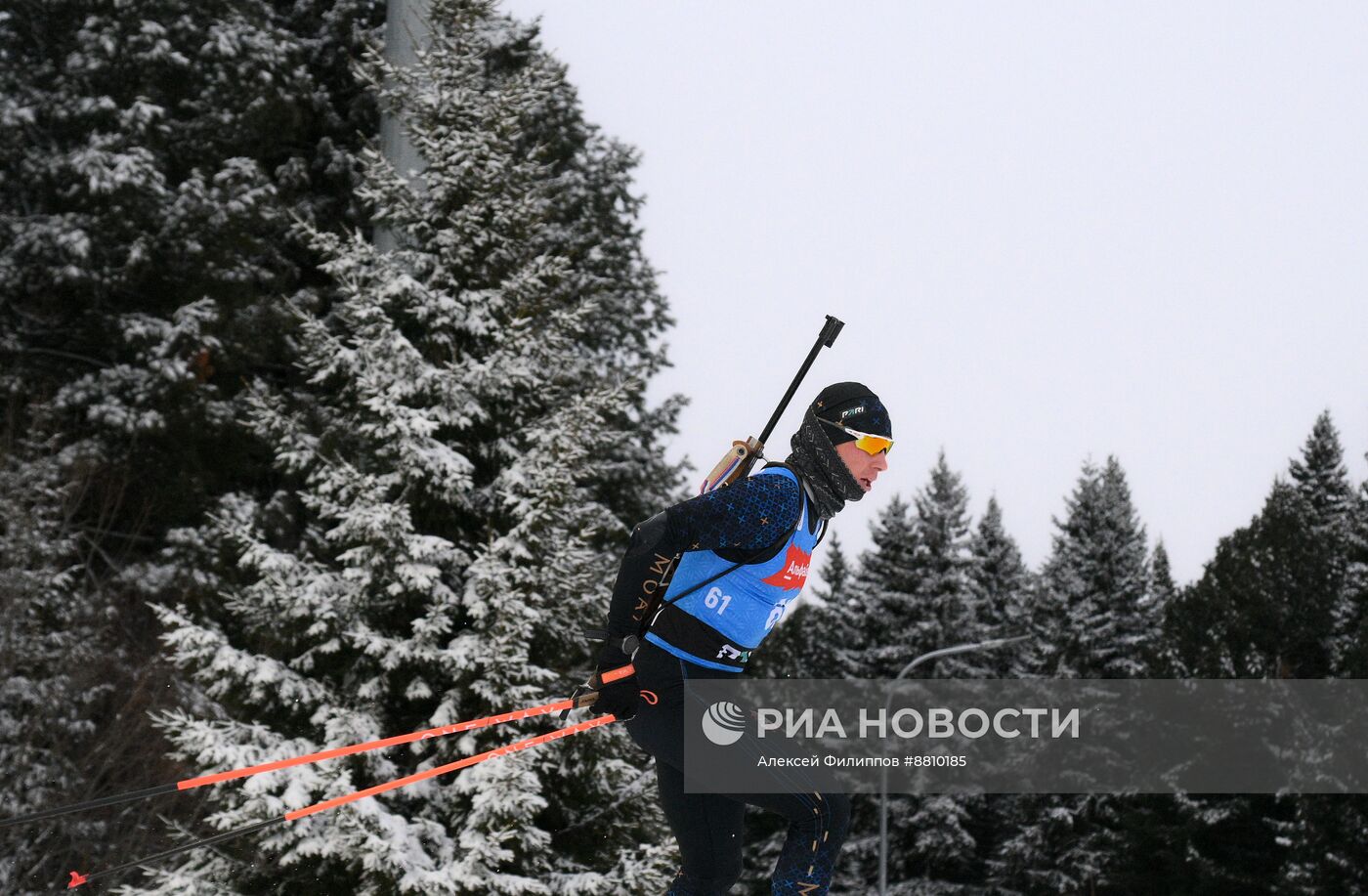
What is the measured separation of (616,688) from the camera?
513cm

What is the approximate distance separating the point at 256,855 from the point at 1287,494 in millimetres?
35256

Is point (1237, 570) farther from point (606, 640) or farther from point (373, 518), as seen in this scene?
point (606, 640)

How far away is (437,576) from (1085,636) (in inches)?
1449

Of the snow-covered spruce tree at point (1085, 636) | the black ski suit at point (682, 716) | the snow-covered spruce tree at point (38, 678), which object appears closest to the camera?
the black ski suit at point (682, 716)

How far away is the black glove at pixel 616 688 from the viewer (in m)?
5.12

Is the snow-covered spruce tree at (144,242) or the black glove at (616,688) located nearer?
the black glove at (616,688)

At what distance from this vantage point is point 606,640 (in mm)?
5156

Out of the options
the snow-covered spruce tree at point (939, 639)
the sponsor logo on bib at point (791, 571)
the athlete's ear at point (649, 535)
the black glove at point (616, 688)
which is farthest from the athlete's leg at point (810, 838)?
the snow-covered spruce tree at point (939, 639)

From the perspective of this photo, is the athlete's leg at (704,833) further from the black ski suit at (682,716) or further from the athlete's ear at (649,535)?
the athlete's ear at (649,535)

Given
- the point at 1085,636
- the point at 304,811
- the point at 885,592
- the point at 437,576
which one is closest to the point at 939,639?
the point at 885,592

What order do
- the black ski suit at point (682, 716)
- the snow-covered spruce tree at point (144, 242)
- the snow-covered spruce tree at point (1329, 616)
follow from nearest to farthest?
the black ski suit at point (682, 716) < the snow-covered spruce tree at point (144, 242) < the snow-covered spruce tree at point (1329, 616)

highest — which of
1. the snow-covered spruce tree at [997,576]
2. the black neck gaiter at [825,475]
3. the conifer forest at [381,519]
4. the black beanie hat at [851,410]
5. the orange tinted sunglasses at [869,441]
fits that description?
the snow-covered spruce tree at [997,576]

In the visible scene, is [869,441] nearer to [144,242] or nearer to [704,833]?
[704,833]

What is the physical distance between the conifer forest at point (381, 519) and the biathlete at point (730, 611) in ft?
22.6
